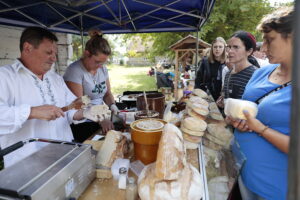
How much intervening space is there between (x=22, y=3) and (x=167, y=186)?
3.43 meters

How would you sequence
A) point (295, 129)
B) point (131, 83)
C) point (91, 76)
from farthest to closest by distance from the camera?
point (131, 83)
point (91, 76)
point (295, 129)

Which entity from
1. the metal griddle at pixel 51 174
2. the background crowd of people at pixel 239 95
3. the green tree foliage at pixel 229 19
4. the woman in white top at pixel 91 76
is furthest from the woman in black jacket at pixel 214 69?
the green tree foliage at pixel 229 19

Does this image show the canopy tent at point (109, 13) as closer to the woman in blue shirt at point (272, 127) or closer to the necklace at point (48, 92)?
the necklace at point (48, 92)

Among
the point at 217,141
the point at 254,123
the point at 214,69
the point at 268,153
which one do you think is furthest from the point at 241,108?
the point at 214,69

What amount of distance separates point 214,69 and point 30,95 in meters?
3.45

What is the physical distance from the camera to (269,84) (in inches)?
55.2

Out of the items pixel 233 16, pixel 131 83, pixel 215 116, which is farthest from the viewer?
pixel 131 83

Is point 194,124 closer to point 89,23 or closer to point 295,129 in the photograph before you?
point 295,129

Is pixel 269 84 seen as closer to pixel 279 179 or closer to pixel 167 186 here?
pixel 279 179

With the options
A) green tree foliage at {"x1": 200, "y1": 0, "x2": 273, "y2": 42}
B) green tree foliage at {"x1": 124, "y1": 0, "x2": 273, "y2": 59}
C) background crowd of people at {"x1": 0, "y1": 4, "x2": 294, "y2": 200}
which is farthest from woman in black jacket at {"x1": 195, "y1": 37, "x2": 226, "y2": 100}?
green tree foliage at {"x1": 200, "y1": 0, "x2": 273, "y2": 42}

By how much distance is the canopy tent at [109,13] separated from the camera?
116 inches

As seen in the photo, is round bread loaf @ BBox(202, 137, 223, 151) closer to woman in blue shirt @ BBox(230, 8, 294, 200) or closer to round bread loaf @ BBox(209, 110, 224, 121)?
woman in blue shirt @ BBox(230, 8, 294, 200)

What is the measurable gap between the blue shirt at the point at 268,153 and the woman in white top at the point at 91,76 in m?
1.67

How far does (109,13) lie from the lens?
3.62 meters
